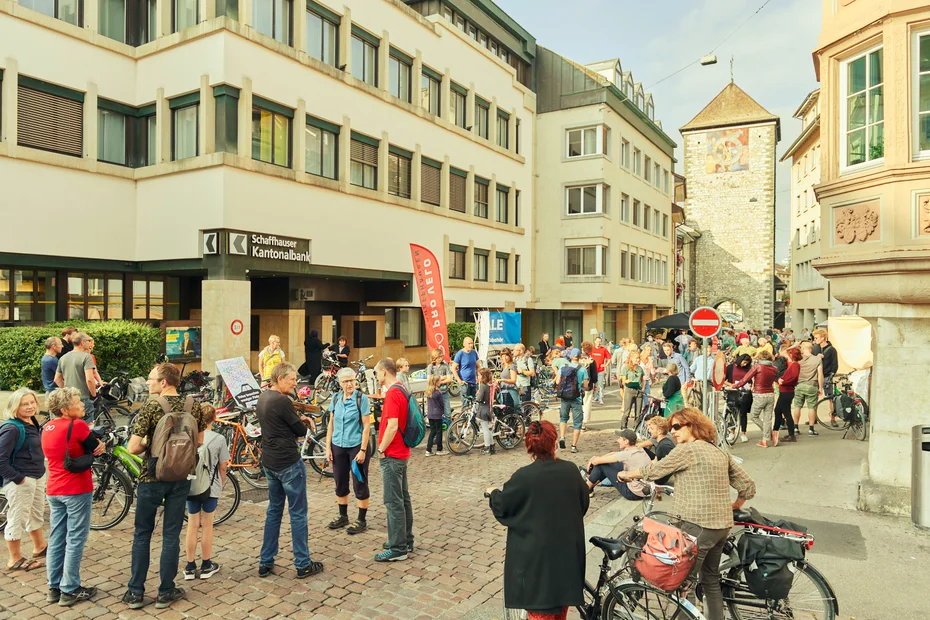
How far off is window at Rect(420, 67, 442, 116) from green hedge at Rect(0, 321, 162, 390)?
13732 millimetres

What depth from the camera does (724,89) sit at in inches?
2325

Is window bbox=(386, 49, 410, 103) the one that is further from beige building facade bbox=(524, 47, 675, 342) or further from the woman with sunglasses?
the woman with sunglasses

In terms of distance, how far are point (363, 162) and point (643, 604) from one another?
18.9m

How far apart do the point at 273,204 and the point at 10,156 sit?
5981mm

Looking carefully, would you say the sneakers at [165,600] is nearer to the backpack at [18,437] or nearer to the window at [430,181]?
the backpack at [18,437]

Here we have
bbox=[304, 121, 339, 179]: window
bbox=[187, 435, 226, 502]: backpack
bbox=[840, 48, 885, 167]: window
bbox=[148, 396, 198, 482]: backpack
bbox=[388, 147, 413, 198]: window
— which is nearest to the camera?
bbox=[148, 396, 198, 482]: backpack

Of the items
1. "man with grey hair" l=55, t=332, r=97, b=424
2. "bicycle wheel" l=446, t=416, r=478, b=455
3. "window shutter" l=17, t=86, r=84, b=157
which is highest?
"window shutter" l=17, t=86, r=84, b=157

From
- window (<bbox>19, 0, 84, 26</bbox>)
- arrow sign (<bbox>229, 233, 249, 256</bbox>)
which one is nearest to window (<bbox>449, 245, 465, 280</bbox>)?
arrow sign (<bbox>229, 233, 249, 256</bbox>)

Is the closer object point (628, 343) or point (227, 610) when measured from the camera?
point (227, 610)

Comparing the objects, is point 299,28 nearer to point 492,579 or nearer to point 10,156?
point 10,156

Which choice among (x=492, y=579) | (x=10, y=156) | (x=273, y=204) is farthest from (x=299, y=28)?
(x=492, y=579)

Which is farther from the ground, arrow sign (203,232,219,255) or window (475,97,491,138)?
window (475,97,491,138)

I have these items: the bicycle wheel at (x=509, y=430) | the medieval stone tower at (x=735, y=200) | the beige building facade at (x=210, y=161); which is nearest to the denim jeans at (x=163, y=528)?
the bicycle wheel at (x=509, y=430)

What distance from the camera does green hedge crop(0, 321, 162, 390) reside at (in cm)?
1301
